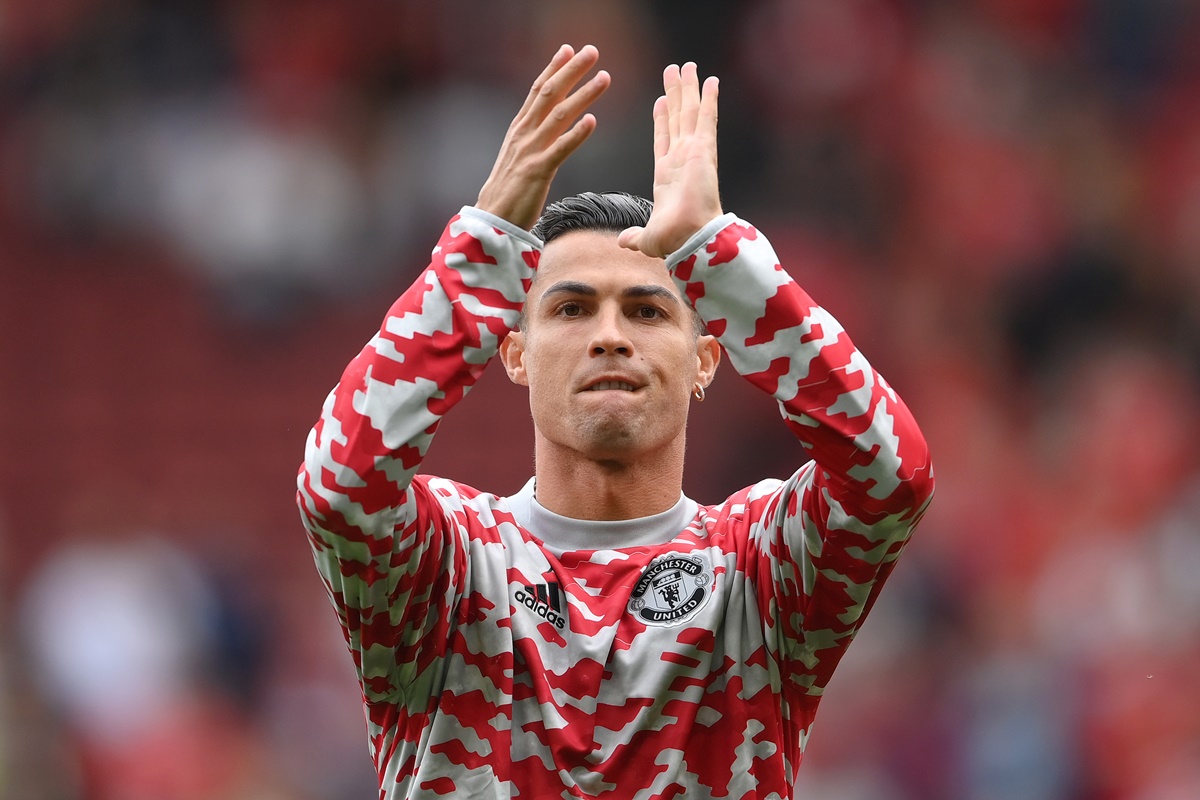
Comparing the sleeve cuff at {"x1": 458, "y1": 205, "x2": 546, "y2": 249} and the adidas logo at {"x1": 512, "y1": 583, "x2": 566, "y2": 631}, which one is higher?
the sleeve cuff at {"x1": 458, "y1": 205, "x2": 546, "y2": 249}

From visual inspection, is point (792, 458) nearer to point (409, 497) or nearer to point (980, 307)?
point (980, 307)

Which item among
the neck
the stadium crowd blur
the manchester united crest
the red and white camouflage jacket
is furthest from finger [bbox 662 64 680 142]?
the stadium crowd blur

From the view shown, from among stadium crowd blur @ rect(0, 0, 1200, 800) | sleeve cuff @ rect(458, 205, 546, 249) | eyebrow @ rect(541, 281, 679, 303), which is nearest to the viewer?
sleeve cuff @ rect(458, 205, 546, 249)

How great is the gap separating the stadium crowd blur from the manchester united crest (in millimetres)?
4588

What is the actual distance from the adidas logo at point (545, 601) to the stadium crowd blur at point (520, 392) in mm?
4679

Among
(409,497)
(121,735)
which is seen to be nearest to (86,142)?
(121,735)

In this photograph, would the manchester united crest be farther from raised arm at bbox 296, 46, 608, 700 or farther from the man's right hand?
the man's right hand

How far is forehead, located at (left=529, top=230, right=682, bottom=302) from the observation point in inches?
151

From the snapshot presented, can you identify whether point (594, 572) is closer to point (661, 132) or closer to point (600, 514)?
point (600, 514)

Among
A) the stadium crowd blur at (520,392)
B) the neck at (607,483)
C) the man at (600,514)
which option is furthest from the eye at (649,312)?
the stadium crowd blur at (520,392)

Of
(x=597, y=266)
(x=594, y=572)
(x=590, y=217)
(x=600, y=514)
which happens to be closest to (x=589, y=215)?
(x=590, y=217)

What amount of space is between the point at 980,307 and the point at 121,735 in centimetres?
523

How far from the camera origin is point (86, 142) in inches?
398

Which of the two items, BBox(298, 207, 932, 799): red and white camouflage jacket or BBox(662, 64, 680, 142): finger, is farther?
BBox(662, 64, 680, 142): finger
